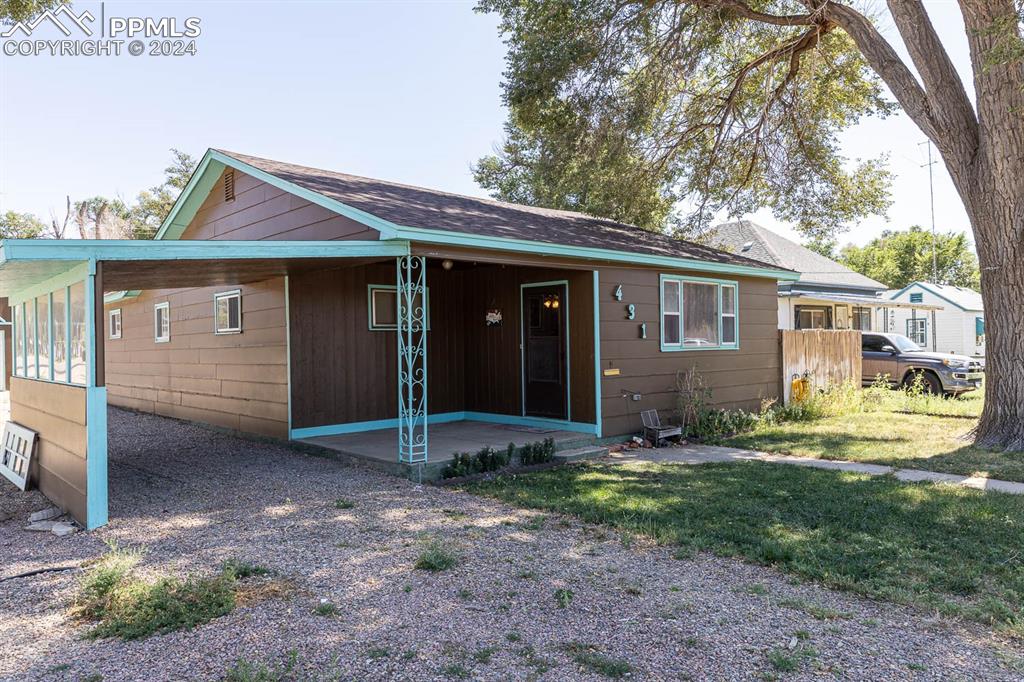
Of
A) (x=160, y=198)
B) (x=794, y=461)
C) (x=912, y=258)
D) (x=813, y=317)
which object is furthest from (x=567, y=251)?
(x=912, y=258)

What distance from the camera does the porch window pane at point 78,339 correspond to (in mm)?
5324

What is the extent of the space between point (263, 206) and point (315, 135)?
1931 cm

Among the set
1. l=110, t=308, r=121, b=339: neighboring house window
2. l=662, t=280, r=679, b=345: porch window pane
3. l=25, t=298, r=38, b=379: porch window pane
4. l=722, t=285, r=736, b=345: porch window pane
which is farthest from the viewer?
l=110, t=308, r=121, b=339: neighboring house window

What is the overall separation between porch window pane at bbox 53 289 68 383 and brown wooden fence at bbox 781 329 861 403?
10.9 m

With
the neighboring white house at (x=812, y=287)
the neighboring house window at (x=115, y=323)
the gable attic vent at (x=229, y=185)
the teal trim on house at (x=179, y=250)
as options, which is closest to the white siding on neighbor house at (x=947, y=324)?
the neighboring white house at (x=812, y=287)

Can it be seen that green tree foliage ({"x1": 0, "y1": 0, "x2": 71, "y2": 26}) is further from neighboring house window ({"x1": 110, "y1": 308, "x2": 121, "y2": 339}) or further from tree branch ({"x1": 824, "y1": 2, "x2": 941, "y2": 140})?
tree branch ({"x1": 824, "y1": 2, "x2": 941, "y2": 140})

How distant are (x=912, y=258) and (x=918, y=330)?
71.8 ft

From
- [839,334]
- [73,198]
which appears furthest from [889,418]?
[73,198]

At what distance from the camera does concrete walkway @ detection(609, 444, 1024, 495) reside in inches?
257

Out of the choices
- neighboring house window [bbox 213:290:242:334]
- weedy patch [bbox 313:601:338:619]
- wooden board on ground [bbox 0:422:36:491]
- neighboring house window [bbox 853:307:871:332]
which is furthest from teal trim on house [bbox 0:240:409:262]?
neighboring house window [bbox 853:307:871:332]

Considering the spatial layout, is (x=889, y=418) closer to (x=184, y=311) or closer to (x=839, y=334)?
(x=839, y=334)

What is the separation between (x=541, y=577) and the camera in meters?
4.02

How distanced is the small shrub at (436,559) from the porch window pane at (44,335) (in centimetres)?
472

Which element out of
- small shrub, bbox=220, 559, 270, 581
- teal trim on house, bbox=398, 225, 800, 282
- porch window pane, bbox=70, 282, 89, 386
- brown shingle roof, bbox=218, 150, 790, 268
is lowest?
small shrub, bbox=220, 559, 270, 581
